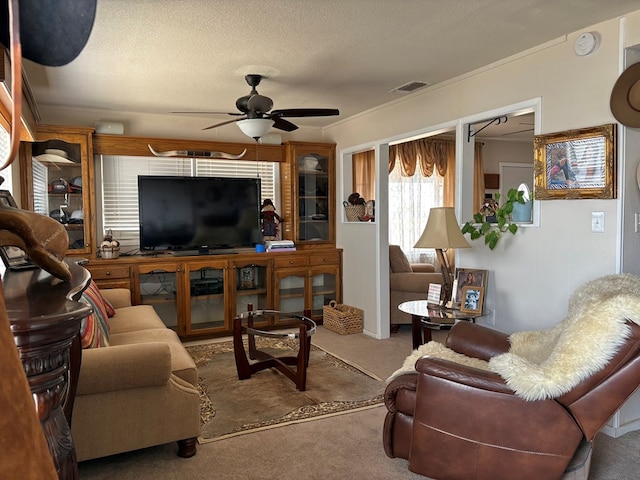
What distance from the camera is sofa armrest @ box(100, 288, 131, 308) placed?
4.29m

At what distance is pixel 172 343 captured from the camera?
3236 millimetres

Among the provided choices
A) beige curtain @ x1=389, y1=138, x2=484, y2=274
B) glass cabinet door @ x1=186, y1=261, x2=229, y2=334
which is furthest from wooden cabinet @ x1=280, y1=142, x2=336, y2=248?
beige curtain @ x1=389, y1=138, x2=484, y2=274

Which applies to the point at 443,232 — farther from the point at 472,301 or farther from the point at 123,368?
the point at 123,368

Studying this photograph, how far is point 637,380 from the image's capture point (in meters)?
1.89

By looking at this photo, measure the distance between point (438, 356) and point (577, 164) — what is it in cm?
149

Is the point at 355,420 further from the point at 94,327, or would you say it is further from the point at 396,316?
the point at 396,316

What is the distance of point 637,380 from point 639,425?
137cm

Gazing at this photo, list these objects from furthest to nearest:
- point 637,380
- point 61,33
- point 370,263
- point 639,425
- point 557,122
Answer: point 370,263 < point 557,122 < point 639,425 < point 637,380 < point 61,33

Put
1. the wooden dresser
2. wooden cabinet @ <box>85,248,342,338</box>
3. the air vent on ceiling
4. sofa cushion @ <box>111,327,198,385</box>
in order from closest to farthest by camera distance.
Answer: the wooden dresser → sofa cushion @ <box>111,327,198,385</box> → the air vent on ceiling → wooden cabinet @ <box>85,248,342,338</box>

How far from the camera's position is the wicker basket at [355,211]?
5391mm

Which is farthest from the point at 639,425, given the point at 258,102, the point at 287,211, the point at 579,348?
the point at 287,211

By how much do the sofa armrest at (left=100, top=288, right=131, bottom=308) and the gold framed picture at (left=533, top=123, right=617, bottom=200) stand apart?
3537 millimetres

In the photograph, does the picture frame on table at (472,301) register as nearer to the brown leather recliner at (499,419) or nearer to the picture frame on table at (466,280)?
the picture frame on table at (466,280)

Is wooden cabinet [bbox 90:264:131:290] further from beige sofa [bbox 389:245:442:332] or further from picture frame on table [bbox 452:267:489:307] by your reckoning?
picture frame on table [bbox 452:267:489:307]
